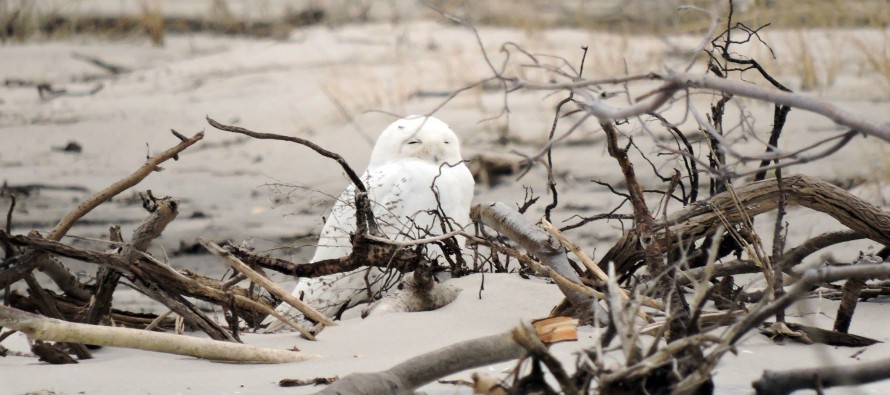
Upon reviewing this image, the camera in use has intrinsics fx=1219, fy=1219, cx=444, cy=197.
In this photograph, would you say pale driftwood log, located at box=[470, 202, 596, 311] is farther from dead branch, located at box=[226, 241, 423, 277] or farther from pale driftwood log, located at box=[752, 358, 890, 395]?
pale driftwood log, located at box=[752, 358, 890, 395]

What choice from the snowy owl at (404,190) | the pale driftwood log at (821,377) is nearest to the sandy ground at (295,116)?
the snowy owl at (404,190)

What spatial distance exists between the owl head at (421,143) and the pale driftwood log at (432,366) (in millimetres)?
2151

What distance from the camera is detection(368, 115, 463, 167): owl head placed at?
4316mm

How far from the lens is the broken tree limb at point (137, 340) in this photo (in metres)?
2.47

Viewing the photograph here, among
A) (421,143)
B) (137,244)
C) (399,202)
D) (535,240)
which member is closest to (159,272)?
(137,244)

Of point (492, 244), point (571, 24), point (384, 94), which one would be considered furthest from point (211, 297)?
point (571, 24)

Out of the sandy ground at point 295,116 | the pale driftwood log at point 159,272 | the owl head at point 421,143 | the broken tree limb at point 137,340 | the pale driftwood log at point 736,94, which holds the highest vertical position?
the sandy ground at point 295,116

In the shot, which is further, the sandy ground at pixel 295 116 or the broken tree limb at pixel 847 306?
the sandy ground at pixel 295 116

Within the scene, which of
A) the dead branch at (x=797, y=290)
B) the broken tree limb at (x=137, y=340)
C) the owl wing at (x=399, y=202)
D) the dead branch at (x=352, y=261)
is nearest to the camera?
the dead branch at (x=797, y=290)

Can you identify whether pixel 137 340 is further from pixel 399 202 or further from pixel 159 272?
pixel 399 202

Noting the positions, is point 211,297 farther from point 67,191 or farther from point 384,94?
point 384,94

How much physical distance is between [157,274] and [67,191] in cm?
482

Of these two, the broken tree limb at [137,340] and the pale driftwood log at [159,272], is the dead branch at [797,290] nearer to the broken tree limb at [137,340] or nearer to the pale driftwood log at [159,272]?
the broken tree limb at [137,340]

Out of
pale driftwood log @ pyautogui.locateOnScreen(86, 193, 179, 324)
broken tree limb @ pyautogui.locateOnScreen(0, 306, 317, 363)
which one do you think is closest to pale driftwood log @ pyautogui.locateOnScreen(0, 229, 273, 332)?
pale driftwood log @ pyautogui.locateOnScreen(86, 193, 179, 324)
